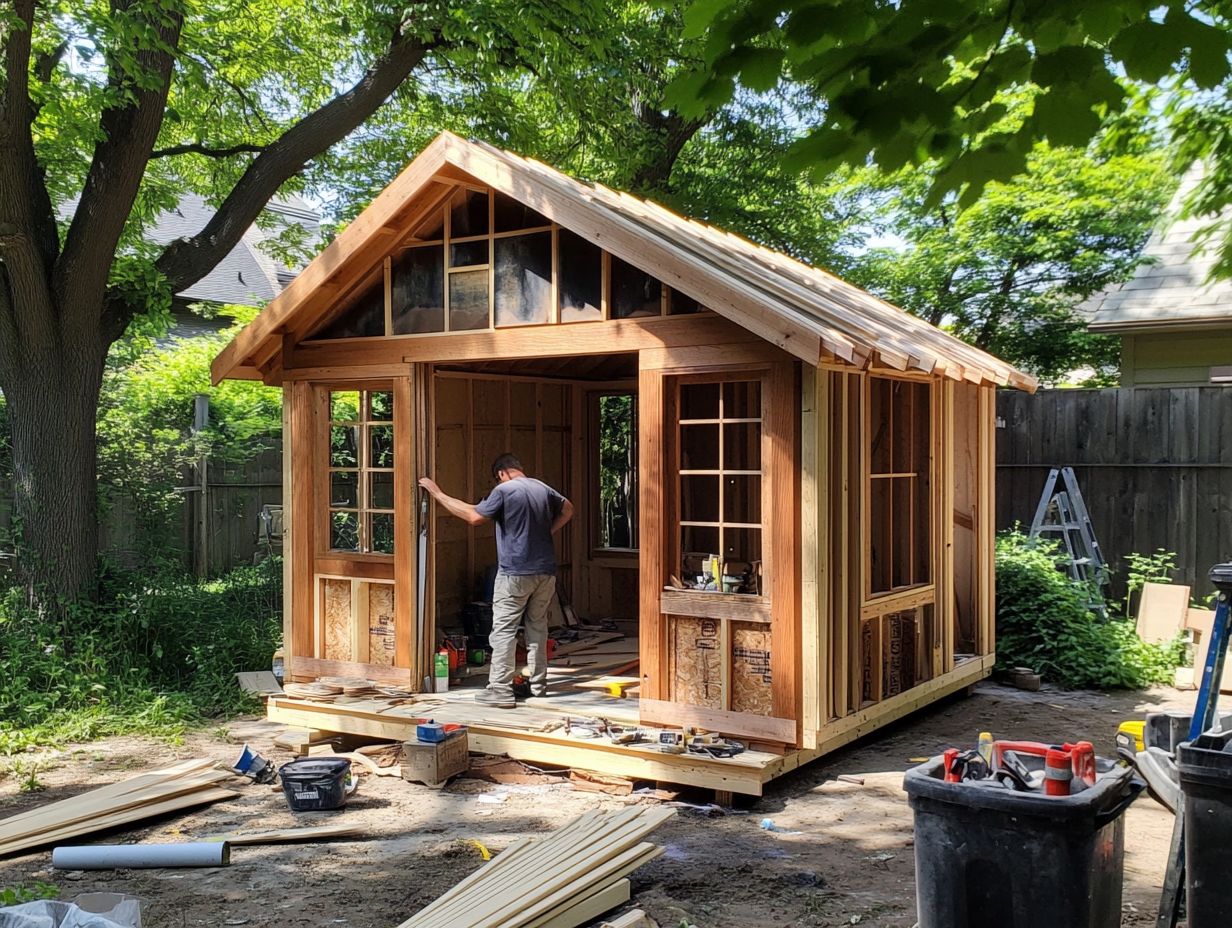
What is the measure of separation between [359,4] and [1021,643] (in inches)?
320

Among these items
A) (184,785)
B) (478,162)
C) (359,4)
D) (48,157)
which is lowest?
(184,785)

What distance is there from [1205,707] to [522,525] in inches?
192

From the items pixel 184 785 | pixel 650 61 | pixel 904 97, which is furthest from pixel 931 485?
pixel 650 61

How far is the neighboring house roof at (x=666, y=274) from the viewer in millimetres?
6562

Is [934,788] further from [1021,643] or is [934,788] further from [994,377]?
[1021,643]

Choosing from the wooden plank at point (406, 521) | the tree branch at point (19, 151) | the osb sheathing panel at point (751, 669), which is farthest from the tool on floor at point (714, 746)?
the tree branch at point (19, 151)

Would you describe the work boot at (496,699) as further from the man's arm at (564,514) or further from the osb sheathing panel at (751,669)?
the osb sheathing panel at (751,669)

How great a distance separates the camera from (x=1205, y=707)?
436cm

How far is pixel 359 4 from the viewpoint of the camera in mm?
10367

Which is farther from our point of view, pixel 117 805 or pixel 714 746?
pixel 714 746

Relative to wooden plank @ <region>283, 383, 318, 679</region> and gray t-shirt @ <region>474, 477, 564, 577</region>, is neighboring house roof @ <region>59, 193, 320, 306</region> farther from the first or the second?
gray t-shirt @ <region>474, 477, 564, 577</region>

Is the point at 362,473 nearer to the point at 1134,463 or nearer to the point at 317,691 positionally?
the point at 317,691

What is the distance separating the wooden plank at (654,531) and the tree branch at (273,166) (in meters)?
4.46

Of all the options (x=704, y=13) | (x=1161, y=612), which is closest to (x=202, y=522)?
(x=1161, y=612)
